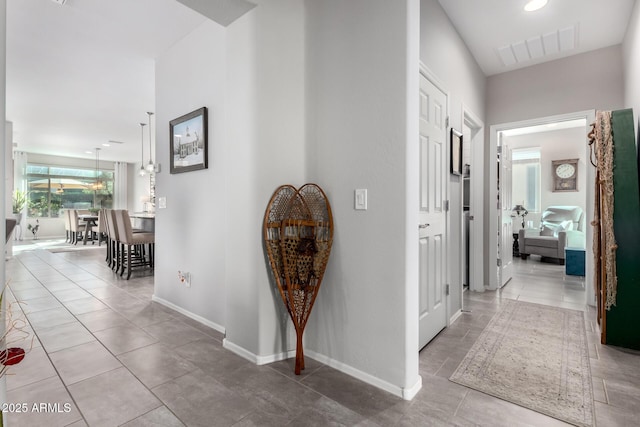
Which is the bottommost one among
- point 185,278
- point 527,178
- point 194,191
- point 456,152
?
point 185,278

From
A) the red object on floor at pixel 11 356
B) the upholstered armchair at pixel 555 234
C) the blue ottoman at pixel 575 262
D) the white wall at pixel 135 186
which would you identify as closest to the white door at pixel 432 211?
the red object on floor at pixel 11 356

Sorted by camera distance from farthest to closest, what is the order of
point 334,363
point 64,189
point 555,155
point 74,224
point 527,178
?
1. point 64,189
2. point 74,224
3. point 527,178
4. point 555,155
5. point 334,363

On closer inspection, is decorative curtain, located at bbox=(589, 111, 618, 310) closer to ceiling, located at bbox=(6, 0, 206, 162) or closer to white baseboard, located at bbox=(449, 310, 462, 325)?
white baseboard, located at bbox=(449, 310, 462, 325)

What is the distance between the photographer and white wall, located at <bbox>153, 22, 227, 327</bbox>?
2695 mm

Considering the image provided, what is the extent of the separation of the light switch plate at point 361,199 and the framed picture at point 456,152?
1450 mm

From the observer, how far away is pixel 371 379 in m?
1.83

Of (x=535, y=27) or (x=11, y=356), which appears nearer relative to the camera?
(x=11, y=356)

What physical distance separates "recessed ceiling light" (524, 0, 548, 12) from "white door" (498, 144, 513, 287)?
180 centimetres

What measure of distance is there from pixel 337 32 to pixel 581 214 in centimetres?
694

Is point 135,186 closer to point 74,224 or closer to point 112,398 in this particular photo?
point 74,224

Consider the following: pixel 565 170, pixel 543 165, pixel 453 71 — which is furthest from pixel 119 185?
pixel 565 170

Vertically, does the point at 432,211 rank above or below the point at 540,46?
below

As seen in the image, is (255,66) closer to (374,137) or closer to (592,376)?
(374,137)

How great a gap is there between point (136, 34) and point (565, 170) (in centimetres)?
806
